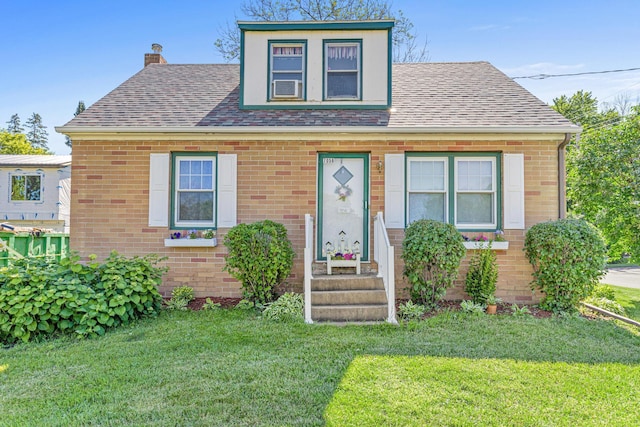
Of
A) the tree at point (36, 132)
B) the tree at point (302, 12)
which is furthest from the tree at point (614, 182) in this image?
the tree at point (36, 132)

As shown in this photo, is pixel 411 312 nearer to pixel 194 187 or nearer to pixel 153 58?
pixel 194 187

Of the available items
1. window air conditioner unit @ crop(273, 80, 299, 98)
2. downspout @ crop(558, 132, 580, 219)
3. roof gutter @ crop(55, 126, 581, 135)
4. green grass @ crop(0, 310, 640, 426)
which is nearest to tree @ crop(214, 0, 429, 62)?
window air conditioner unit @ crop(273, 80, 299, 98)

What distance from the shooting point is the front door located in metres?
6.98

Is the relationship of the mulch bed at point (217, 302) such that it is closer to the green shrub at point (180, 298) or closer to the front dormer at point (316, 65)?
the green shrub at point (180, 298)

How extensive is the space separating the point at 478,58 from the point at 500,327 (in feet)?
24.8

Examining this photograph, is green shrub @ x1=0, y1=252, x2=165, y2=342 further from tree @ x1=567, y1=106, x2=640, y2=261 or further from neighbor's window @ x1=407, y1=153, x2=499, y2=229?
tree @ x1=567, y1=106, x2=640, y2=261

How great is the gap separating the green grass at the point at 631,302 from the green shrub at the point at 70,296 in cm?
753

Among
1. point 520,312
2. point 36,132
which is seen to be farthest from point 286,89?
point 36,132

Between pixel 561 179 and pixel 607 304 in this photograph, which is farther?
pixel 561 179

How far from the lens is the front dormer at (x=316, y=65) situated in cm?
747

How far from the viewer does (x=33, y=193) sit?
16797 millimetres

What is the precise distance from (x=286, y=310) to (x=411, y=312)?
1.82 meters

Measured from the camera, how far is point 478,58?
9938 millimetres

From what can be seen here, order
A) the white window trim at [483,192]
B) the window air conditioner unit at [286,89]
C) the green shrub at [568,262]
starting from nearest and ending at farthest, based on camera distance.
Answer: the green shrub at [568,262], the white window trim at [483,192], the window air conditioner unit at [286,89]
